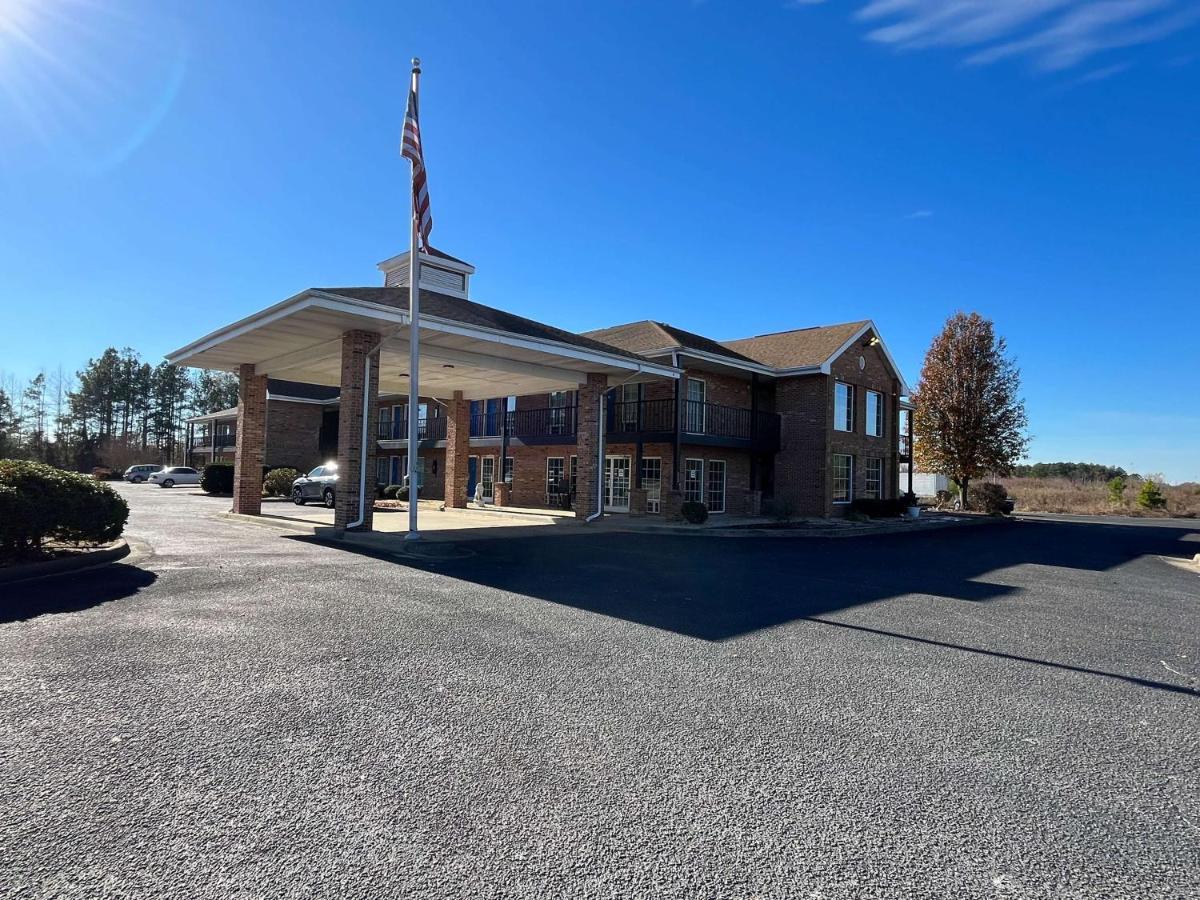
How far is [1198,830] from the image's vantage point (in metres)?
3.01

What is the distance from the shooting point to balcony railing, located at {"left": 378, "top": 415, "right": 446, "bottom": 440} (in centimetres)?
2953

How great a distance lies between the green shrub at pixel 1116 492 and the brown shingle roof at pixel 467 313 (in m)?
34.7

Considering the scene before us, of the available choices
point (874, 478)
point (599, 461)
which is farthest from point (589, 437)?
point (874, 478)

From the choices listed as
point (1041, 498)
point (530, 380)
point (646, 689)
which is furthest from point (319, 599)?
point (1041, 498)

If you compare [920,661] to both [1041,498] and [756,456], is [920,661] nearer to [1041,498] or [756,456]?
[756,456]

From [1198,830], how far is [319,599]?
7253 mm

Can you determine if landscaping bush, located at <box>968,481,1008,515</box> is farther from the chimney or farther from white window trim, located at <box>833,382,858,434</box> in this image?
the chimney

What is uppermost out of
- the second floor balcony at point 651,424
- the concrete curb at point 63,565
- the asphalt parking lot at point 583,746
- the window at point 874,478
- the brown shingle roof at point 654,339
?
the brown shingle roof at point 654,339

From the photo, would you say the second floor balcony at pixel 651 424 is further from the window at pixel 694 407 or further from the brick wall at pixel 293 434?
the brick wall at pixel 293 434

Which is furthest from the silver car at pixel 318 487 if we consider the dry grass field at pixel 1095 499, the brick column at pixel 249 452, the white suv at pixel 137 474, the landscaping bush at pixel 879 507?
the dry grass field at pixel 1095 499

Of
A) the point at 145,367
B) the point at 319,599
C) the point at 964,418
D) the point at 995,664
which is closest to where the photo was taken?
the point at 995,664

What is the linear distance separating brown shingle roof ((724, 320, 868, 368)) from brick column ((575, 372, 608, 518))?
8822mm

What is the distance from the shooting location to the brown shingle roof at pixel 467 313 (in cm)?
1338

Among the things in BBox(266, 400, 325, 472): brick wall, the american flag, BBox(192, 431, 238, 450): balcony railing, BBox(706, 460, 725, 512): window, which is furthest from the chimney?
BBox(192, 431, 238, 450): balcony railing
